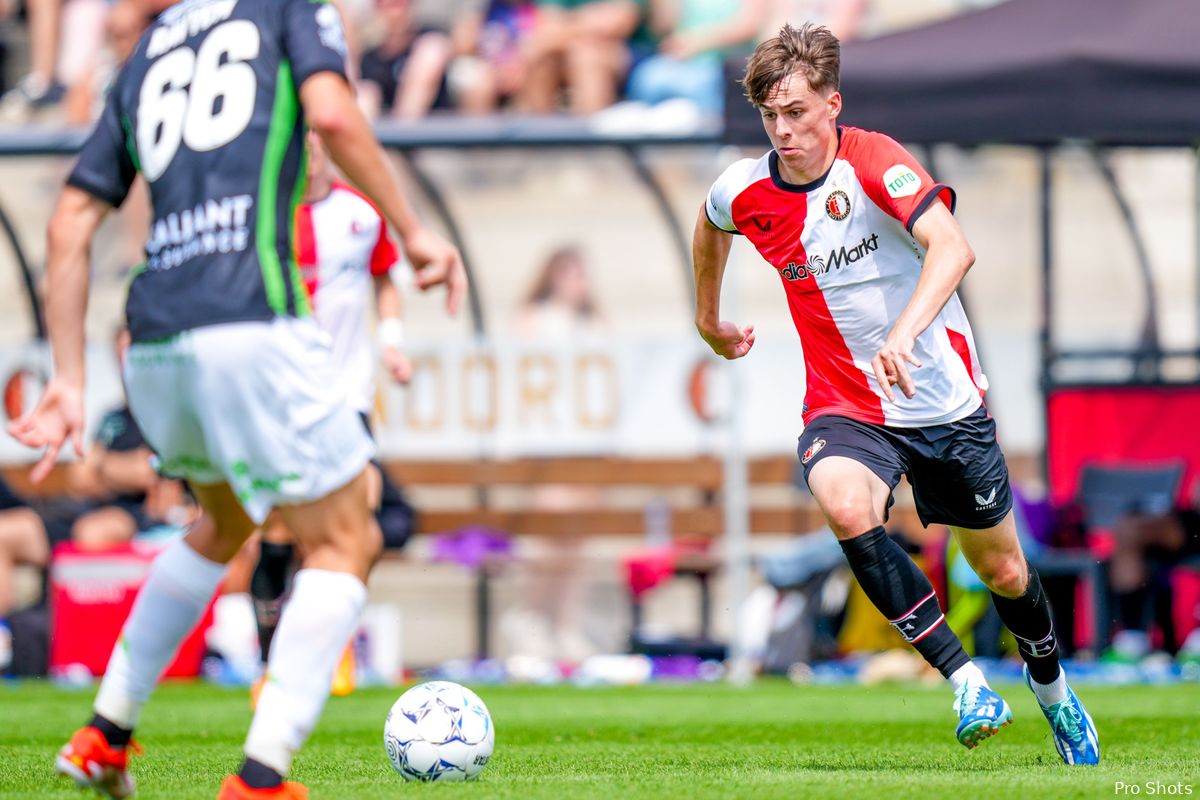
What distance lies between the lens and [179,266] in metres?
4.21

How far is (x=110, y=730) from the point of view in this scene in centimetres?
440

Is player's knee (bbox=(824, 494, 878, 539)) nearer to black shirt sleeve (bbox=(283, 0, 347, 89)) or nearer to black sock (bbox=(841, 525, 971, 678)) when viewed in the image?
black sock (bbox=(841, 525, 971, 678))

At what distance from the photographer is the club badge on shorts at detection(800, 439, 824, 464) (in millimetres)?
5719

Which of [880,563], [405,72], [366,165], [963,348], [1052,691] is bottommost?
A: [1052,691]

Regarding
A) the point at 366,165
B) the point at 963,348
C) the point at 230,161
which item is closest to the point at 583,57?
the point at 963,348

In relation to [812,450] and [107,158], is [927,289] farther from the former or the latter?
[107,158]

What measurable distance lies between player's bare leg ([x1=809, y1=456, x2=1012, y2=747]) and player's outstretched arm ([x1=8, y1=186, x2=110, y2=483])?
7.07 ft

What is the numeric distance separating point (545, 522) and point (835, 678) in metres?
2.38

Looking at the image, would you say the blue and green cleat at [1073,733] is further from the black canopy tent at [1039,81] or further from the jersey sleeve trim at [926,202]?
the black canopy tent at [1039,81]

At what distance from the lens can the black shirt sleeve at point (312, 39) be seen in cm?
411

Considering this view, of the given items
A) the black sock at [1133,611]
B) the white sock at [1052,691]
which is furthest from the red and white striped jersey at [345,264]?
the black sock at [1133,611]

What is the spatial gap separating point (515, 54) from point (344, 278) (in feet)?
23.5

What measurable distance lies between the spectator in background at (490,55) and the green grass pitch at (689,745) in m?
5.73

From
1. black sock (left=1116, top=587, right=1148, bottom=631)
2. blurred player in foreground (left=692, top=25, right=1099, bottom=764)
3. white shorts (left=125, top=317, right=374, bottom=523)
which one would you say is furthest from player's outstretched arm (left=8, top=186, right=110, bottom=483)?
black sock (left=1116, top=587, right=1148, bottom=631)
